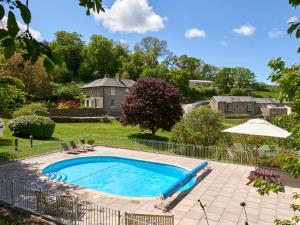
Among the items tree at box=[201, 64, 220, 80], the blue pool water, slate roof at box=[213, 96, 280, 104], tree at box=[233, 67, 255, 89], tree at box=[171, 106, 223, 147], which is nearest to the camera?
the blue pool water

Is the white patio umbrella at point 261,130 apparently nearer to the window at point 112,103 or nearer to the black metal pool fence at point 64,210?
the black metal pool fence at point 64,210

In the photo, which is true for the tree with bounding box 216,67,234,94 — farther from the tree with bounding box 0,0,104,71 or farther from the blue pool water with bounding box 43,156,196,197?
the tree with bounding box 0,0,104,71

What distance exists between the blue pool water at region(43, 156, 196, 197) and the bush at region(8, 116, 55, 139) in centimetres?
758

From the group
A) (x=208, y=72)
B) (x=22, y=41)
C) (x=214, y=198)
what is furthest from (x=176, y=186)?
(x=208, y=72)

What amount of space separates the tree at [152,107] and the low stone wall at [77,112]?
16027mm

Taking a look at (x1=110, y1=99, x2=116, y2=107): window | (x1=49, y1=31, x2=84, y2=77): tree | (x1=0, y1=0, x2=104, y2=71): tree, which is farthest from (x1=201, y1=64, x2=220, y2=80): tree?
(x1=0, y1=0, x2=104, y2=71): tree

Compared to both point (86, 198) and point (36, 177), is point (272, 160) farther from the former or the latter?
point (36, 177)

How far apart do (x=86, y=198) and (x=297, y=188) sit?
10773 millimetres

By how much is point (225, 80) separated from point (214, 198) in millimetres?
84361

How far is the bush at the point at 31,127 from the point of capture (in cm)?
2556

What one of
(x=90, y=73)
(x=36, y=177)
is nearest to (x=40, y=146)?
(x=36, y=177)

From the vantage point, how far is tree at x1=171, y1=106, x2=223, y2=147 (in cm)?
2239

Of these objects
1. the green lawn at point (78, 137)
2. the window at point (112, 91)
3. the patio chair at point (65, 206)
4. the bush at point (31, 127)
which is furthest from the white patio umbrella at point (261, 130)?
the window at point (112, 91)

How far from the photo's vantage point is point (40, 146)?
21.6m
